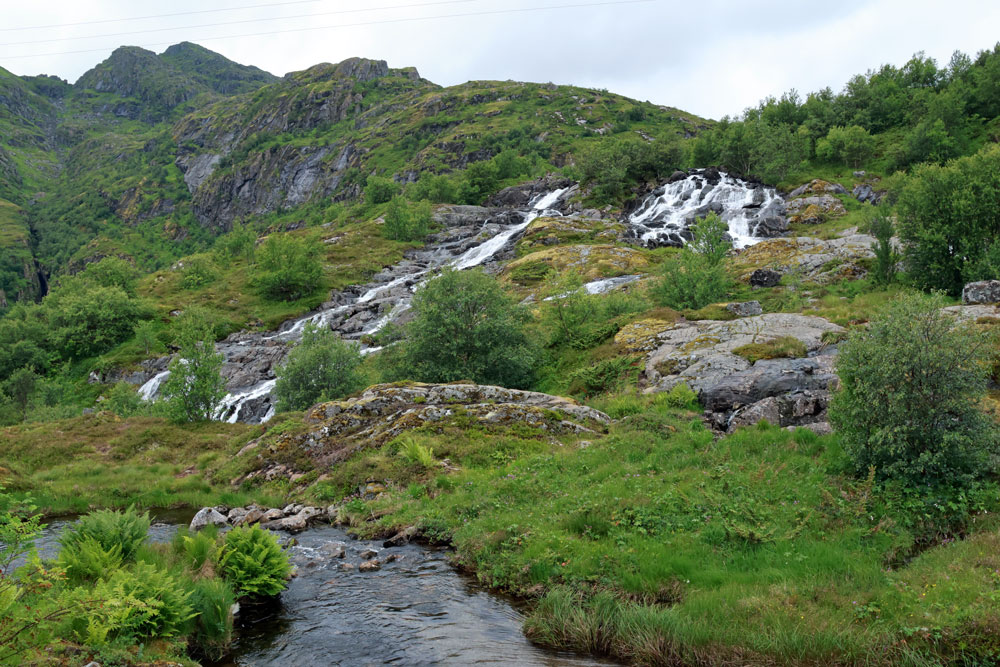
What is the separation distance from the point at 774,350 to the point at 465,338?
52.7ft

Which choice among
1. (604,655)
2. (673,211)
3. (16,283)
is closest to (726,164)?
(673,211)

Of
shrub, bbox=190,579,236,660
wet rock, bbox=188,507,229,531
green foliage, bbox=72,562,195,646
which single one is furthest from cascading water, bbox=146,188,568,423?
green foliage, bbox=72,562,195,646

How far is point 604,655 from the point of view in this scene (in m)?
9.27

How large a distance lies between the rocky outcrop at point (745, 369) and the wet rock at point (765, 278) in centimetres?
2029

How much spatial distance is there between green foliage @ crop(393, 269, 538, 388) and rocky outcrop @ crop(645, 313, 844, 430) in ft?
25.6

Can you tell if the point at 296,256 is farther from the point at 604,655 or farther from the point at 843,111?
the point at 843,111

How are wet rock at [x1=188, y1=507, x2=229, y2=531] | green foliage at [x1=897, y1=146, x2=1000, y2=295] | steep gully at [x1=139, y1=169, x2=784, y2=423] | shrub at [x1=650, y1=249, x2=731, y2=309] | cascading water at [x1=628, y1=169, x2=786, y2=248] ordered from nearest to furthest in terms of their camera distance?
wet rock at [x1=188, y1=507, x2=229, y2=531] → green foliage at [x1=897, y1=146, x2=1000, y2=295] → shrub at [x1=650, y1=249, x2=731, y2=309] → steep gully at [x1=139, y1=169, x2=784, y2=423] → cascading water at [x1=628, y1=169, x2=786, y2=248]

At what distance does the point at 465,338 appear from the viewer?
29.6 meters

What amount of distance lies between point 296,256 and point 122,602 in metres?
78.1

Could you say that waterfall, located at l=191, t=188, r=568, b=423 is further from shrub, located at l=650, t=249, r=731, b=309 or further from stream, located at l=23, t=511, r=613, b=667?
stream, located at l=23, t=511, r=613, b=667

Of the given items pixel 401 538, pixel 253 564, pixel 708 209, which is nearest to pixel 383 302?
pixel 708 209

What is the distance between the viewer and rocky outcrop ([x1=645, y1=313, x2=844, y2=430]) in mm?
19766

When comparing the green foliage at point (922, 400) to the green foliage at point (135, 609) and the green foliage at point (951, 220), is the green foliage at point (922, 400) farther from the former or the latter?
the green foliage at point (951, 220)

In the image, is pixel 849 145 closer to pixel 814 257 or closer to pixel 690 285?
pixel 814 257
